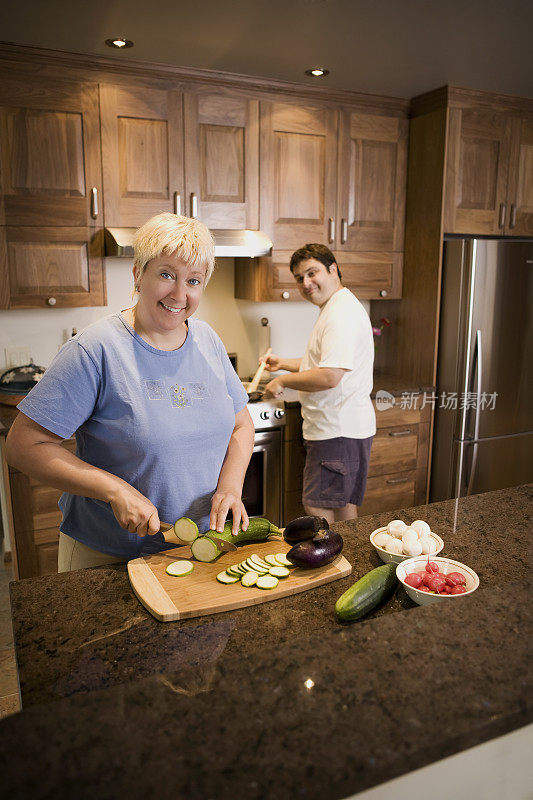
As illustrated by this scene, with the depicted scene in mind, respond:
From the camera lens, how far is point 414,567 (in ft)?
4.12

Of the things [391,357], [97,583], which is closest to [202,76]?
[391,357]

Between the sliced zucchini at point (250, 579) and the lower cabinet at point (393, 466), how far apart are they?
1.85 metres

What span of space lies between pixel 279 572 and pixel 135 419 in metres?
0.46

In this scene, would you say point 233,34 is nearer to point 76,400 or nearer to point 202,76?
point 202,76

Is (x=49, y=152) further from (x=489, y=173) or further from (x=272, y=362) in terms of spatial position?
(x=489, y=173)

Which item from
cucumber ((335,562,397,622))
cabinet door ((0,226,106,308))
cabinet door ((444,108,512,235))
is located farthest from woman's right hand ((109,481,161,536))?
cabinet door ((444,108,512,235))

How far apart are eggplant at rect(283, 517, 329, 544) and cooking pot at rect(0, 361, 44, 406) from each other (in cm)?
181

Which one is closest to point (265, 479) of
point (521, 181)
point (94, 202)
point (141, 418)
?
point (94, 202)

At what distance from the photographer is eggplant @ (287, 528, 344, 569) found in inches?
49.2

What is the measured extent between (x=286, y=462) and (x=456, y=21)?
193 cm

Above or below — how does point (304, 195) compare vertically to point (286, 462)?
above

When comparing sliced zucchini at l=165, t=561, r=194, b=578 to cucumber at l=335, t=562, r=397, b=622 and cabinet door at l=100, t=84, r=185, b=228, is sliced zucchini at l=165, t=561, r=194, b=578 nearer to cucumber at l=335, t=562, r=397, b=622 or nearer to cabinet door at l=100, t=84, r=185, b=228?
cucumber at l=335, t=562, r=397, b=622

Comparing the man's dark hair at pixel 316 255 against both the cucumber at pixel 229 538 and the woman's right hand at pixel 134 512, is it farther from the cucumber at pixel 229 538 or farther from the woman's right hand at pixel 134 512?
the woman's right hand at pixel 134 512

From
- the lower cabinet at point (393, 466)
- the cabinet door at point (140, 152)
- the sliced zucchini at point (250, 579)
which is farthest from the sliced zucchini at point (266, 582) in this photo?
the cabinet door at point (140, 152)
